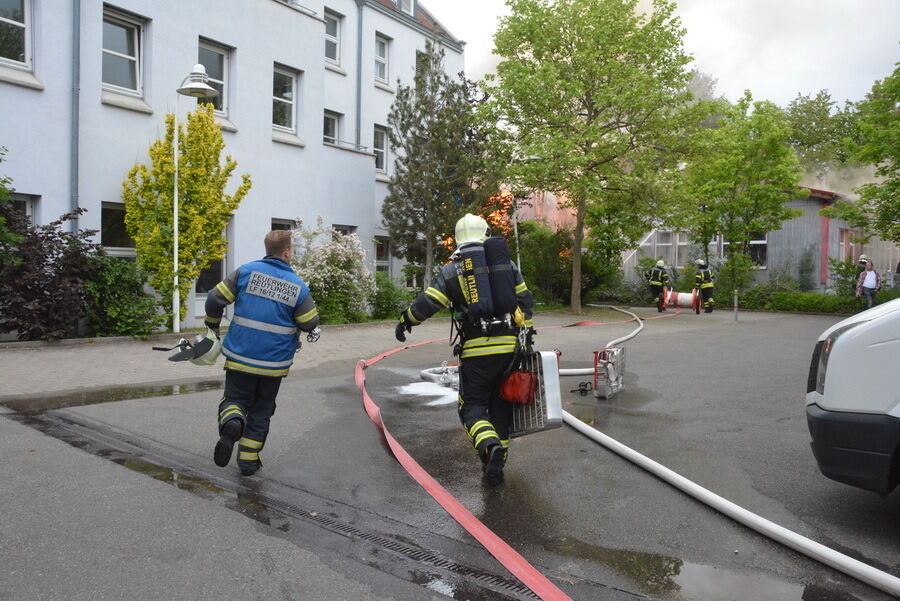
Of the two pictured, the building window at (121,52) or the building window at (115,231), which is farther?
the building window at (121,52)

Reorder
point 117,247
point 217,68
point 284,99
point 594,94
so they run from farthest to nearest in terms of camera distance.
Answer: point 594,94
point 284,99
point 217,68
point 117,247

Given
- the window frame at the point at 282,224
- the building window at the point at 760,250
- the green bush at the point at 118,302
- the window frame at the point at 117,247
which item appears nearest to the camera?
the green bush at the point at 118,302

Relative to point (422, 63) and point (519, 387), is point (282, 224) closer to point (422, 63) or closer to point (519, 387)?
point (422, 63)

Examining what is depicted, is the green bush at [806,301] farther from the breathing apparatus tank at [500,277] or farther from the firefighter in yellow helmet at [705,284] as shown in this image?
the breathing apparatus tank at [500,277]

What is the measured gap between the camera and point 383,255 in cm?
2288

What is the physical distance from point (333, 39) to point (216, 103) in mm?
7614

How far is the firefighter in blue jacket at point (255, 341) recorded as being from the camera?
4957 mm

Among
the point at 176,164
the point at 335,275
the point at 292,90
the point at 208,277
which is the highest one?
the point at 292,90

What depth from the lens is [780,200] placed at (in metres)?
25.9

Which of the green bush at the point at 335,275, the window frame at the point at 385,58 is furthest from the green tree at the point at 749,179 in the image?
the green bush at the point at 335,275

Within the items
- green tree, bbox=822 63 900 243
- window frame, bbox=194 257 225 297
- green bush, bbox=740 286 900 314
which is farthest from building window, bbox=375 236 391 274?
green tree, bbox=822 63 900 243

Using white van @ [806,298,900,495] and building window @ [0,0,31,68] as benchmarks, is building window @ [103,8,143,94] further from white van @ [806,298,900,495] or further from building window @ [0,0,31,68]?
white van @ [806,298,900,495]

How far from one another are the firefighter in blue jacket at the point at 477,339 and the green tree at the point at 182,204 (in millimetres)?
9160

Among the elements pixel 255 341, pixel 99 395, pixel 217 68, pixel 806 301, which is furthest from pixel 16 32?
pixel 806 301
